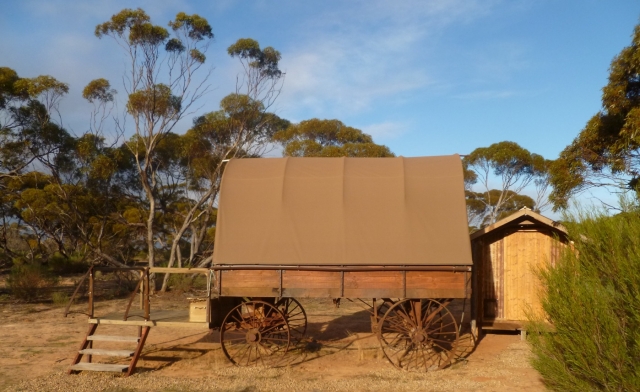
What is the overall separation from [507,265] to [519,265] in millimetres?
263

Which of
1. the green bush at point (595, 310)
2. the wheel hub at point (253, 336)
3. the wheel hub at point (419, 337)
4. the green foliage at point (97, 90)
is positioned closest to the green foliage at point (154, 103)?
the green foliage at point (97, 90)

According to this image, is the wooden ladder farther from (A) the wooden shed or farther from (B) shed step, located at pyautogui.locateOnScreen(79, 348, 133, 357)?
(A) the wooden shed

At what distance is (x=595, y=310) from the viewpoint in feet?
19.5

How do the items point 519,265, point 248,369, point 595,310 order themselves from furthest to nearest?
point 519,265 → point 248,369 → point 595,310

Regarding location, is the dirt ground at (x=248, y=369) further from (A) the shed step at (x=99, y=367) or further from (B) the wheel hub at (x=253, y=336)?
(B) the wheel hub at (x=253, y=336)

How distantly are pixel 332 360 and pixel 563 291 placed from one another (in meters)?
5.15

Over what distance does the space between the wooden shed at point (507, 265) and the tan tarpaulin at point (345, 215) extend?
284cm

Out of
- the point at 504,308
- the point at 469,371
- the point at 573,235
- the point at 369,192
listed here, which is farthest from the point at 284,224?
the point at 504,308

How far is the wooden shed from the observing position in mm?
12352

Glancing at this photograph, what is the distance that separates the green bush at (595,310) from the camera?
18.8 feet

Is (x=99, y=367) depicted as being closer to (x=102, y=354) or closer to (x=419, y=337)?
(x=102, y=354)

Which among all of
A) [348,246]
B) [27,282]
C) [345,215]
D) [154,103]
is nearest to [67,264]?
[27,282]

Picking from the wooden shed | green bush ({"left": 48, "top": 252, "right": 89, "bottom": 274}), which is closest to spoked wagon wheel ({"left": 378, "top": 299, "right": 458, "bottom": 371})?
the wooden shed

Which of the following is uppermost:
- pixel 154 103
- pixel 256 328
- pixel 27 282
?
pixel 154 103
